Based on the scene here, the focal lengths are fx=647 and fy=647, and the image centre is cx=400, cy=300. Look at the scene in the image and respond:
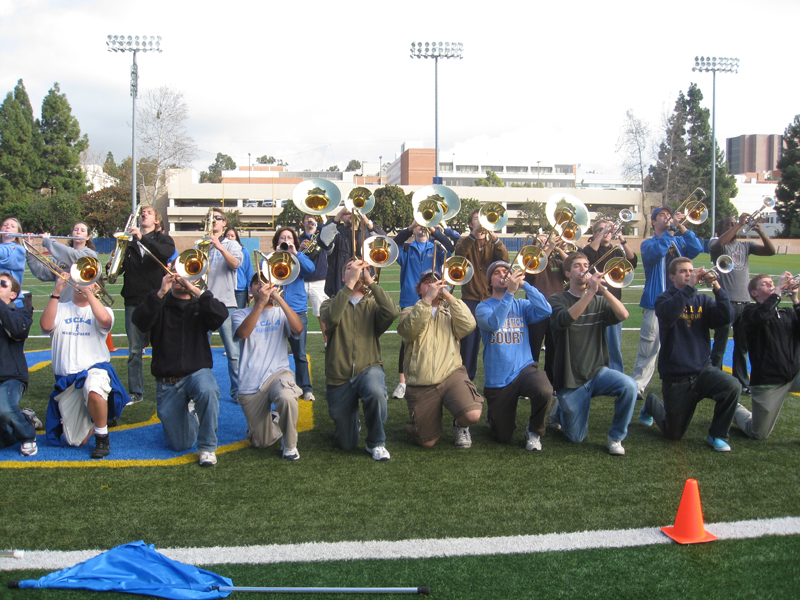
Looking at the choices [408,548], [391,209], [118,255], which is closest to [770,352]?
[408,548]

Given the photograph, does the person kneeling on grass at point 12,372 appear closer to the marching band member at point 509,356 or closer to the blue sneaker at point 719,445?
the marching band member at point 509,356

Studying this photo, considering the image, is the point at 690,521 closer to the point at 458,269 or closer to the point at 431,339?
the point at 431,339

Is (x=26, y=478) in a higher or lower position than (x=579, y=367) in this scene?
lower

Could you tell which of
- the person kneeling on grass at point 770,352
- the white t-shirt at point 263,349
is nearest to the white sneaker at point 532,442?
the person kneeling on grass at point 770,352

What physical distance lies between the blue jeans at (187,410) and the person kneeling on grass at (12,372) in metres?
1.05

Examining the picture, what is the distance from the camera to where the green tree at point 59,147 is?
60125 mm

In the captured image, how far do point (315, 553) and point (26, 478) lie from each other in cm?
244

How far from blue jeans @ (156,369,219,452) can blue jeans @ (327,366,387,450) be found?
3.02 ft

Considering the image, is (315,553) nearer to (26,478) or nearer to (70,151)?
(26,478)

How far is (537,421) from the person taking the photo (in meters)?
5.13

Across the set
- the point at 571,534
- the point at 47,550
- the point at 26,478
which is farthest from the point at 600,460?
the point at 26,478

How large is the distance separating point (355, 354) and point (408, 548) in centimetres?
201

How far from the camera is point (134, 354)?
6.38m

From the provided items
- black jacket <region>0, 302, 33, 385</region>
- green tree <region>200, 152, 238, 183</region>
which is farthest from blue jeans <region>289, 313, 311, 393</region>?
green tree <region>200, 152, 238, 183</region>
